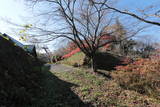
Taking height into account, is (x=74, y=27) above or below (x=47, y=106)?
above

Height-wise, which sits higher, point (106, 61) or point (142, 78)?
point (106, 61)

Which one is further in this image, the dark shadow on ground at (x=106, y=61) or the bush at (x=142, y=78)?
the dark shadow on ground at (x=106, y=61)

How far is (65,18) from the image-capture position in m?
8.80

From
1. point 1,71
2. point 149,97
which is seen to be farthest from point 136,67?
point 1,71

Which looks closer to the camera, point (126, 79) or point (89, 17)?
point (126, 79)

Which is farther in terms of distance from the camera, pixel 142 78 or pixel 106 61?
pixel 106 61

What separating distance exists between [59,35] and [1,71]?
5322 millimetres

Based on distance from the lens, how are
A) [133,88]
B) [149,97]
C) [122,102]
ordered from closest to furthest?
[122,102] < [149,97] < [133,88]

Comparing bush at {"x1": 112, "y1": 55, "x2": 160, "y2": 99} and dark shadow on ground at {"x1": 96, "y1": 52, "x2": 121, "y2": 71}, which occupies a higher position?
dark shadow on ground at {"x1": 96, "y1": 52, "x2": 121, "y2": 71}

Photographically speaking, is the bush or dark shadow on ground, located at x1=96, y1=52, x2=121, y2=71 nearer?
the bush

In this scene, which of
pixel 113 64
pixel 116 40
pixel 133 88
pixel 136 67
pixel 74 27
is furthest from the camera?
pixel 113 64

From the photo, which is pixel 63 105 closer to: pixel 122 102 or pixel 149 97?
pixel 122 102

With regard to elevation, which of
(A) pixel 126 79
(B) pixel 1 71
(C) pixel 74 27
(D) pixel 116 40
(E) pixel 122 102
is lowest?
(E) pixel 122 102

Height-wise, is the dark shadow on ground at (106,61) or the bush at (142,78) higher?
the dark shadow on ground at (106,61)
